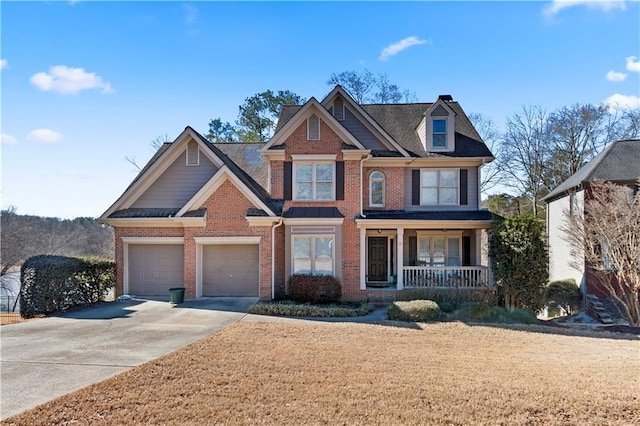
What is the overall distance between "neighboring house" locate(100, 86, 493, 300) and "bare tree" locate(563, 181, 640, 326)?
3.47 m

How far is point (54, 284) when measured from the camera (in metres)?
13.4

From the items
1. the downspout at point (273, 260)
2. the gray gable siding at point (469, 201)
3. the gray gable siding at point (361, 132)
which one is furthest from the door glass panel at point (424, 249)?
the downspout at point (273, 260)

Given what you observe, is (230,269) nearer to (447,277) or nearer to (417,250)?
(417,250)

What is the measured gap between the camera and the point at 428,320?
497 inches

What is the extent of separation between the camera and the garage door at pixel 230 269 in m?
16.1

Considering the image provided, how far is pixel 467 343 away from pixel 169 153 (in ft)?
46.0

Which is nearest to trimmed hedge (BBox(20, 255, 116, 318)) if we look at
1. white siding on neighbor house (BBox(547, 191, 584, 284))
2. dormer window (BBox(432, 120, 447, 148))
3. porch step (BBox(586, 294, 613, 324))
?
dormer window (BBox(432, 120, 447, 148))

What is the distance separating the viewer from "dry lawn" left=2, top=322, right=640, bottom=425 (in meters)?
5.39

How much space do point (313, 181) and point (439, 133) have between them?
6773mm

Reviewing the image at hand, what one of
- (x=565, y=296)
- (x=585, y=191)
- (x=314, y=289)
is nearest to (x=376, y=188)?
(x=314, y=289)

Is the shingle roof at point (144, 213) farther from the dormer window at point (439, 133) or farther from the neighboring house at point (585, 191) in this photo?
the neighboring house at point (585, 191)

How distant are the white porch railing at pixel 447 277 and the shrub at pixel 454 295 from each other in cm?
60

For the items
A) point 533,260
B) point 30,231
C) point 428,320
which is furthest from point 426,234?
point 30,231

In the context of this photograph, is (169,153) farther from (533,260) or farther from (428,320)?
(533,260)
